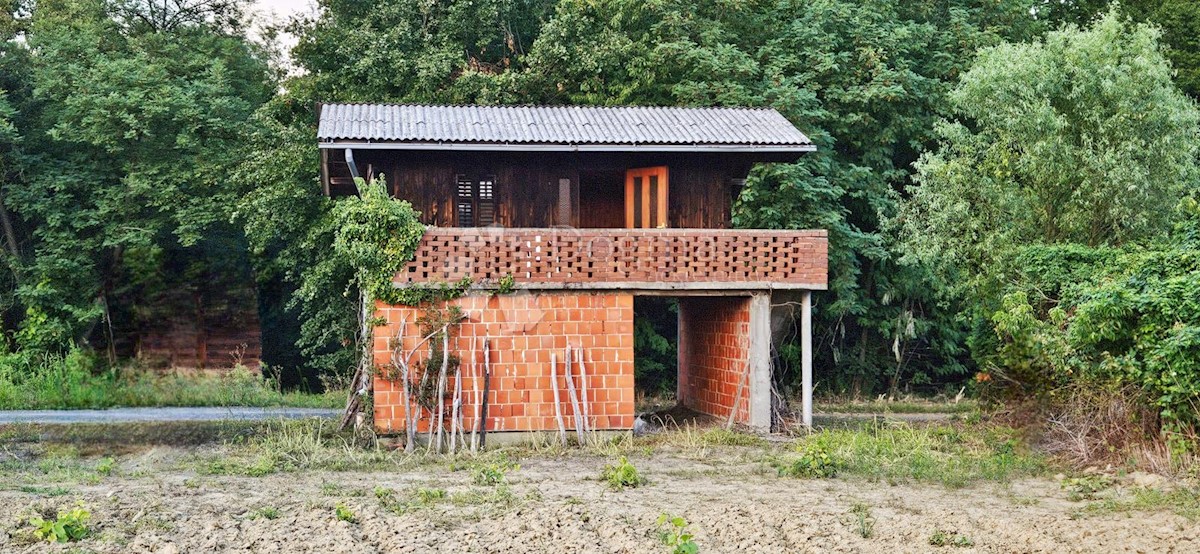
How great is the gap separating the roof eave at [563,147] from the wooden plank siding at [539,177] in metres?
0.78

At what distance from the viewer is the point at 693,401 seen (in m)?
23.6

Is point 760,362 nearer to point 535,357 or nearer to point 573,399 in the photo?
point 573,399

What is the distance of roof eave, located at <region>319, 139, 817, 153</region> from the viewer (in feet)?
63.1

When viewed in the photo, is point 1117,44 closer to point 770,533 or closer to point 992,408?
point 992,408

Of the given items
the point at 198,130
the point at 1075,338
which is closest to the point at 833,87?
the point at 1075,338

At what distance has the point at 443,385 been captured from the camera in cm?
1833

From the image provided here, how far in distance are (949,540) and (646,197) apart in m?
10.2

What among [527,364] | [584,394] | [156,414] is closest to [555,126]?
[527,364]

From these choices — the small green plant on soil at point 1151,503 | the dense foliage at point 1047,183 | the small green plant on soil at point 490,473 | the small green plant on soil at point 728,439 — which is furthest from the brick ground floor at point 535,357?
the small green plant on soil at point 1151,503

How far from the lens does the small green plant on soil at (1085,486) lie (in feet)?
46.3

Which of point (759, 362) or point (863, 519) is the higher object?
point (759, 362)

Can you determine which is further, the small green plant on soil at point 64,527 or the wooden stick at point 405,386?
the wooden stick at point 405,386

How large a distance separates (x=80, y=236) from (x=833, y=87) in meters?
17.3

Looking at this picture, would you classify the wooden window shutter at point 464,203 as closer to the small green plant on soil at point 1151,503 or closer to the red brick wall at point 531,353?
the red brick wall at point 531,353
